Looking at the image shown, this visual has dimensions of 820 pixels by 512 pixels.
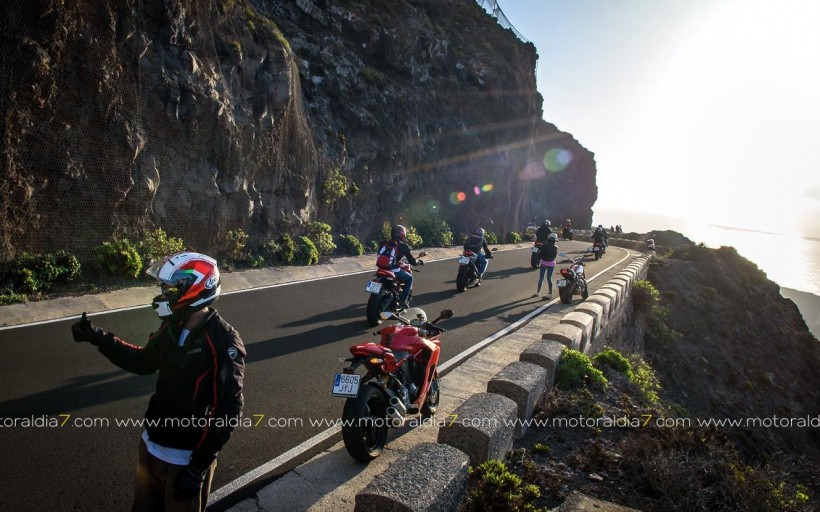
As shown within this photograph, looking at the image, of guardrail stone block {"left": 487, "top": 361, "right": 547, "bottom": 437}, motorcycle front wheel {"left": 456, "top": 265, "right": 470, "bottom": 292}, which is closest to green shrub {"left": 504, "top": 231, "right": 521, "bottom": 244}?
motorcycle front wheel {"left": 456, "top": 265, "right": 470, "bottom": 292}

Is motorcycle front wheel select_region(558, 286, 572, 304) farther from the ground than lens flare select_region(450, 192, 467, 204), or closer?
closer

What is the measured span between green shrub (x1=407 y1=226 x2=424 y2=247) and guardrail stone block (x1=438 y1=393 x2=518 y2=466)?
67.4ft

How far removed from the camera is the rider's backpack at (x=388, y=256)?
9.71 meters

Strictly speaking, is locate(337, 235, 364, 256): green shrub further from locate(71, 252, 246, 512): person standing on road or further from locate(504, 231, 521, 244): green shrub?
locate(504, 231, 521, 244): green shrub

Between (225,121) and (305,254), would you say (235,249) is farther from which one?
(225,121)

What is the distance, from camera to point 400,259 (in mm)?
10133

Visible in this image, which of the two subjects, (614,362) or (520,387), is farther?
(614,362)

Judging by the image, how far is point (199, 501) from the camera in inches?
105

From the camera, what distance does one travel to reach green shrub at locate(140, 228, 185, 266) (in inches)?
456

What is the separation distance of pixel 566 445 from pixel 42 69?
12107 millimetres

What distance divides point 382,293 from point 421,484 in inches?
262

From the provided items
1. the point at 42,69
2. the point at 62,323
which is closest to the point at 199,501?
the point at 62,323

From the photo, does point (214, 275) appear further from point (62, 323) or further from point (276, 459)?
point (62, 323)

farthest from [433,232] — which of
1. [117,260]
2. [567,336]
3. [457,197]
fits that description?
[567,336]
